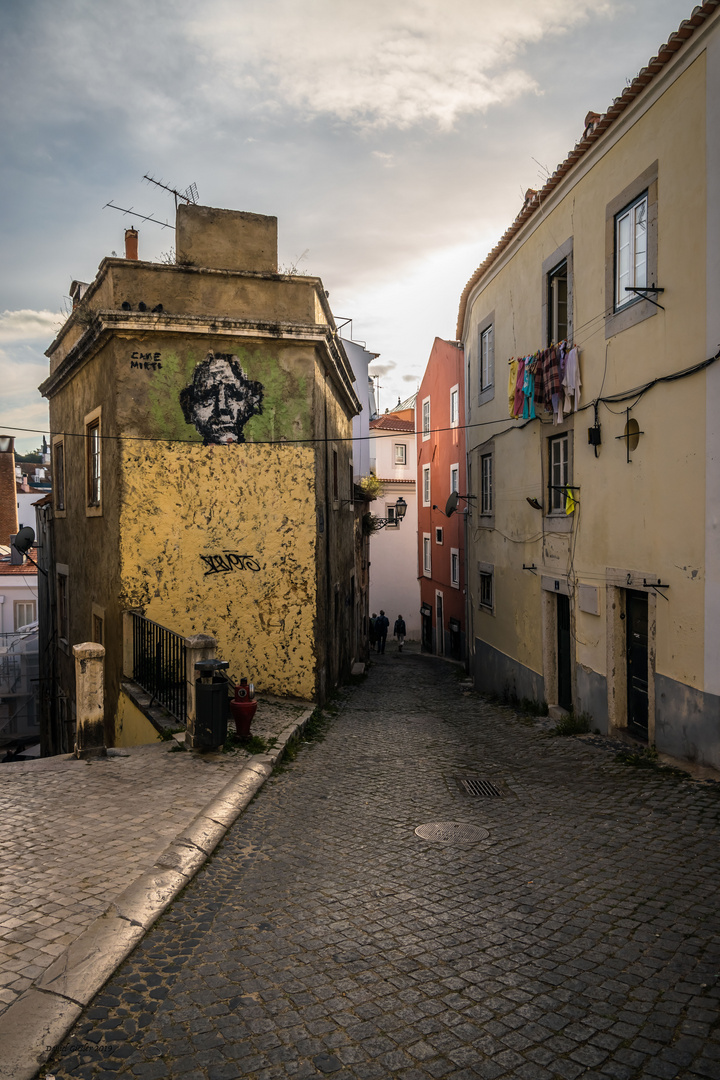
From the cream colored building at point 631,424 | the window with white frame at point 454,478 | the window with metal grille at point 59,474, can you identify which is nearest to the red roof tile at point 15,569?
the window with metal grille at point 59,474

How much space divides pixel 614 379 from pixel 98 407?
8.43 m

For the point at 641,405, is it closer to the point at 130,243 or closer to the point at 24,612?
the point at 130,243

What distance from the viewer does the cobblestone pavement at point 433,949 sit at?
3.44m

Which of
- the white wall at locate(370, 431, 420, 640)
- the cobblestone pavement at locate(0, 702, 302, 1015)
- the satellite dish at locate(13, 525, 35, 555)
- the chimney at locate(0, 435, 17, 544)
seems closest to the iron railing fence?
the cobblestone pavement at locate(0, 702, 302, 1015)

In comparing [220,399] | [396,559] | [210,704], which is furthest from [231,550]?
[396,559]

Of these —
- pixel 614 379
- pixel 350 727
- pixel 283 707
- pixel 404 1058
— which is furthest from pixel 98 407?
pixel 404 1058

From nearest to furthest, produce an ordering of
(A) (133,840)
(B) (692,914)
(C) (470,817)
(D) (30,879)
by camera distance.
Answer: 1. (B) (692,914)
2. (D) (30,879)
3. (A) (133,840)
4. (C) (470,817)

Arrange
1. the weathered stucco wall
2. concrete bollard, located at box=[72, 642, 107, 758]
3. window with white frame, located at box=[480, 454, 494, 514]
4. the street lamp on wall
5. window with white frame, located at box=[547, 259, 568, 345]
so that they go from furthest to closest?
the street lamp on wall < window with white frame, located at box=[480, 454, 494, 514] < window with white frame, located at box=[547, 259, 568, 345] < the weathered stucco wall < concrete bollard, located at box=[72, 642, 107, 758]

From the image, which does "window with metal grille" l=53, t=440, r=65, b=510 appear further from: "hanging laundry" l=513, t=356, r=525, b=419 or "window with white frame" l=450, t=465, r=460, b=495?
"window with white frame" l=450, t=465, r=460, b=495

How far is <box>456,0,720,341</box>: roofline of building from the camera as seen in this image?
25.8ft

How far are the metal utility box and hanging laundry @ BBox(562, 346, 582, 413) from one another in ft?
23.1

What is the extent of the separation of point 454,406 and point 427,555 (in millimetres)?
8589

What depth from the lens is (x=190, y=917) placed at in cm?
482

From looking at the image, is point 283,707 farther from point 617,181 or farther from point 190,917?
point 617,181
